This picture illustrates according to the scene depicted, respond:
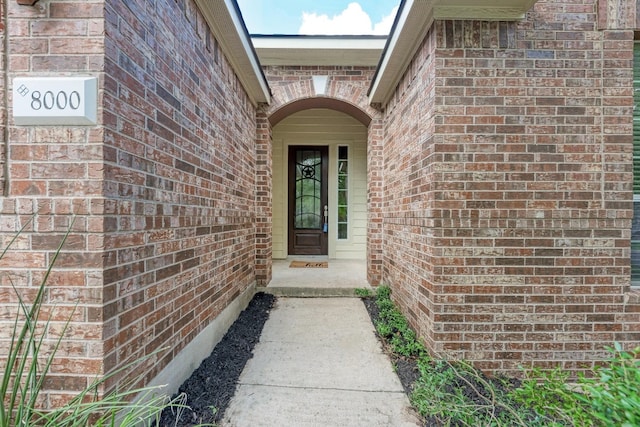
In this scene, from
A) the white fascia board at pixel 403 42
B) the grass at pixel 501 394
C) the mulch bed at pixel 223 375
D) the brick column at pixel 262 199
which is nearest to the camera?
the grass at pixel 501 394

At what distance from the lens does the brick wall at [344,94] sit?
4.11 m

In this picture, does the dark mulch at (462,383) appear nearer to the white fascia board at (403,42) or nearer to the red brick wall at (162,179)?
the red brick wall at (162,179)

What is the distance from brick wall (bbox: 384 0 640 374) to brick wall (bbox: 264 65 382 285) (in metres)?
1.96

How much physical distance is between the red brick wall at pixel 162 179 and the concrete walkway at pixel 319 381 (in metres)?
0.57

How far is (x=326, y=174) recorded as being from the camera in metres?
6.10

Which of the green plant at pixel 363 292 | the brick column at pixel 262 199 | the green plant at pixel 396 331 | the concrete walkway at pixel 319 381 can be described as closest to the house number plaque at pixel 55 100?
the concrete walkway at pixel 319 381

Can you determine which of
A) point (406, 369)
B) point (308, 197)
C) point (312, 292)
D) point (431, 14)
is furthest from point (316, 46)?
point (406, 369)

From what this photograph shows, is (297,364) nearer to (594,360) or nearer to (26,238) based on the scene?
(26,238)

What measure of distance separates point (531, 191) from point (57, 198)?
291cm

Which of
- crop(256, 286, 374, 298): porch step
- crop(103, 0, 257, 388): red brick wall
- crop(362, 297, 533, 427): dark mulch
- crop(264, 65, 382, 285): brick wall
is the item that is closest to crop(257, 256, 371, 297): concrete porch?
crop(256, 286, 374, 298): porch step

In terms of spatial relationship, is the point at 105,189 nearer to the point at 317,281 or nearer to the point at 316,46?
the point at 317,281

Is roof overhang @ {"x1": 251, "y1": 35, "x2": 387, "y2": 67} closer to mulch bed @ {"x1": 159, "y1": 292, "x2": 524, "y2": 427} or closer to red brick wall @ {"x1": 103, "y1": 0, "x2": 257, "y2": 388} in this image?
red brick wall @ {"x1": 103, "y1": 0, "x2": 257, "y2": 388}

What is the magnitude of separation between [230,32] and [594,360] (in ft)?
13.1

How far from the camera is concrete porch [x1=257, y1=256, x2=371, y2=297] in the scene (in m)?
→ 3.95
